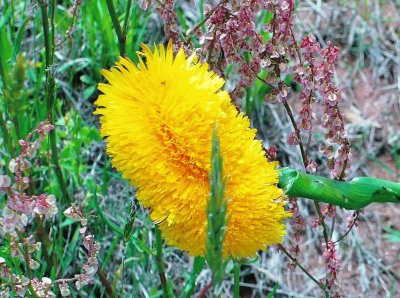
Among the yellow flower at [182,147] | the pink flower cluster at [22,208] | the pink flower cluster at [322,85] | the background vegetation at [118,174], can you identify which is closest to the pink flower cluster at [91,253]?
the pink flower cluster at [22,208]

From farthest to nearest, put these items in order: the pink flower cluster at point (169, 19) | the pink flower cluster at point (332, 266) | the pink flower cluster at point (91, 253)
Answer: the pink flower cluster at point (332, 266)
the pink flower cluster at point (169, 19)
the pink flower cluster at point (91, 253)

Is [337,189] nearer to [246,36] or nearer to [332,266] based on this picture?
[332,266]

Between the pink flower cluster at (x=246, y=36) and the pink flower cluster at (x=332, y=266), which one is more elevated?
the pink flower cluster at (x=246, y=36)

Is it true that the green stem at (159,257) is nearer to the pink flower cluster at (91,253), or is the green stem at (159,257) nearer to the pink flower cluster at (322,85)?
the pink flower cluster at (91,253)

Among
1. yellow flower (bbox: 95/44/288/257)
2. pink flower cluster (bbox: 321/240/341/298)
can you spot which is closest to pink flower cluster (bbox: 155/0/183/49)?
yellow flower (bbox: 95/44/288/257)

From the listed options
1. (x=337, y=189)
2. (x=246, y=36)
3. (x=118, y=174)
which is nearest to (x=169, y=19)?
(x=246, y=36)

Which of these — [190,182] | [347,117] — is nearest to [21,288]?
[190,182]

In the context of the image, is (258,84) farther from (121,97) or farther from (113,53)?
(121,97)
